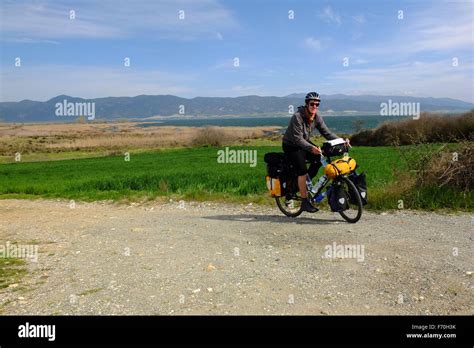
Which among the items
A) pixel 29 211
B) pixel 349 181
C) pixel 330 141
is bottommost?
pixel 29 211

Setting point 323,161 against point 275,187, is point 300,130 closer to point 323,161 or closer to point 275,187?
point 323,161

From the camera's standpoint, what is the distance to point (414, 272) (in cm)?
517

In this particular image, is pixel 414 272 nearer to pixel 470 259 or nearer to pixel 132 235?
pixel 470 259

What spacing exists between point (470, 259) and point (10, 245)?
790cm

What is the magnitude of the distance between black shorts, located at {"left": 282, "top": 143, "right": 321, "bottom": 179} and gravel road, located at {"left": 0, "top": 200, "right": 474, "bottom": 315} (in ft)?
3.56

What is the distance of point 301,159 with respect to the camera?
8.23 m

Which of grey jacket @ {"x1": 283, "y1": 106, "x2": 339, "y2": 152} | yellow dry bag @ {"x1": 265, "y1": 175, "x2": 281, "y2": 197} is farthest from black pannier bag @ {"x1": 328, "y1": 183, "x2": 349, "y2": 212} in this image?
yellow dry bag @ {"x1": 265, "y1": 175, "x2": 281, "y2": 197}

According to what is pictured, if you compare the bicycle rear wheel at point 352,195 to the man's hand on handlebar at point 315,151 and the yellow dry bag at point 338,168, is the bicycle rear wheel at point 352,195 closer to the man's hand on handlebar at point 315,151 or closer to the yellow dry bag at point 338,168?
the yellow dry bag at point 338,168

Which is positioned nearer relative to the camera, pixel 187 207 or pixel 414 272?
pixel 414 272

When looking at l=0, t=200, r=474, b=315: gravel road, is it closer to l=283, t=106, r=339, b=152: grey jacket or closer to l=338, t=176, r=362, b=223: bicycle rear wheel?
l=338, t=176, r=362, b=223: bicycle rear wheel

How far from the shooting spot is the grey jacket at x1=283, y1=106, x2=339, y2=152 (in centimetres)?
800
